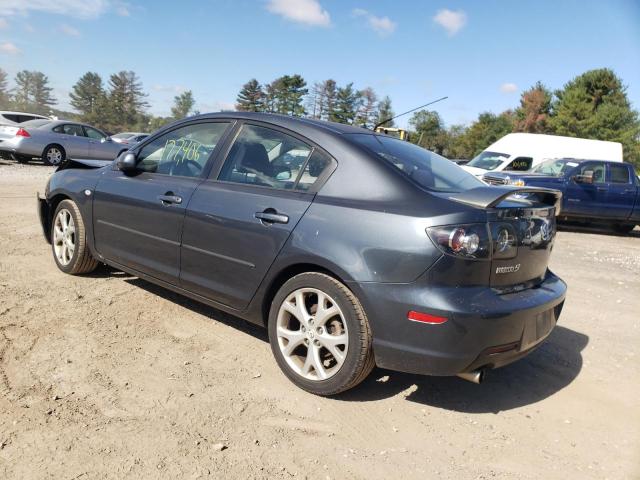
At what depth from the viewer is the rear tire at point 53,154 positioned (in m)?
15.6

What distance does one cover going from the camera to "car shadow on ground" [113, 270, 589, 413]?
317 centimetres

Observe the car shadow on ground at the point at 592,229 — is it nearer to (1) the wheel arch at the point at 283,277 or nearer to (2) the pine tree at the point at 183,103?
(1) the wheel arch at the point at 283,277

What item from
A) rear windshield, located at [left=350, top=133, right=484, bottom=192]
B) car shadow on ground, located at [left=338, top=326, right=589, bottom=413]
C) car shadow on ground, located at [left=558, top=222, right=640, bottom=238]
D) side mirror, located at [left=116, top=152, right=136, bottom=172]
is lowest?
car shadow on ground, located at [left=338, top=326, right=589, bottom=413]

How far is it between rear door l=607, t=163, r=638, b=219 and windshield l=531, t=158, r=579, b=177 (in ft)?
3.09

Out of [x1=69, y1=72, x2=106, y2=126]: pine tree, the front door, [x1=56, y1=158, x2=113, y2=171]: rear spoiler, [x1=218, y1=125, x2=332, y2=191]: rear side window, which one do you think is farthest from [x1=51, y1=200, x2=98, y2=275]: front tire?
[x1=69, y1=72, x2=106, y2=126]: pine tree

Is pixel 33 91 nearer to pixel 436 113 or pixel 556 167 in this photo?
pixel 436 113

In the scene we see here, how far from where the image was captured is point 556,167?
12648mm

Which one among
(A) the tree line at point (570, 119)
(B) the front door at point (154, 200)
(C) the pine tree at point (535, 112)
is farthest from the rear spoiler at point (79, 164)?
(C) the pine tree at point (535, 112)

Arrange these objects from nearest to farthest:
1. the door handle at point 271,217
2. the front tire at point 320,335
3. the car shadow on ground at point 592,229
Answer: the front tire at point 320,335, the door handle at point 271,217, the car shadow on ground at point 592,229

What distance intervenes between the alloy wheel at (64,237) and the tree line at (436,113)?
66.6ft

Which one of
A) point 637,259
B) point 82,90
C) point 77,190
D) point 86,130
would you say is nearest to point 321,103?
point 86,130

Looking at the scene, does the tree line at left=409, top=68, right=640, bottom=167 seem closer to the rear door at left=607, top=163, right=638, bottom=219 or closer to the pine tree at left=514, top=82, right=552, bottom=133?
the pine tree at left=514, top=82, right=552, bottom=133

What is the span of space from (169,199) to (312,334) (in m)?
1.51

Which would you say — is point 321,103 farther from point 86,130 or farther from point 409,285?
point 409,285
